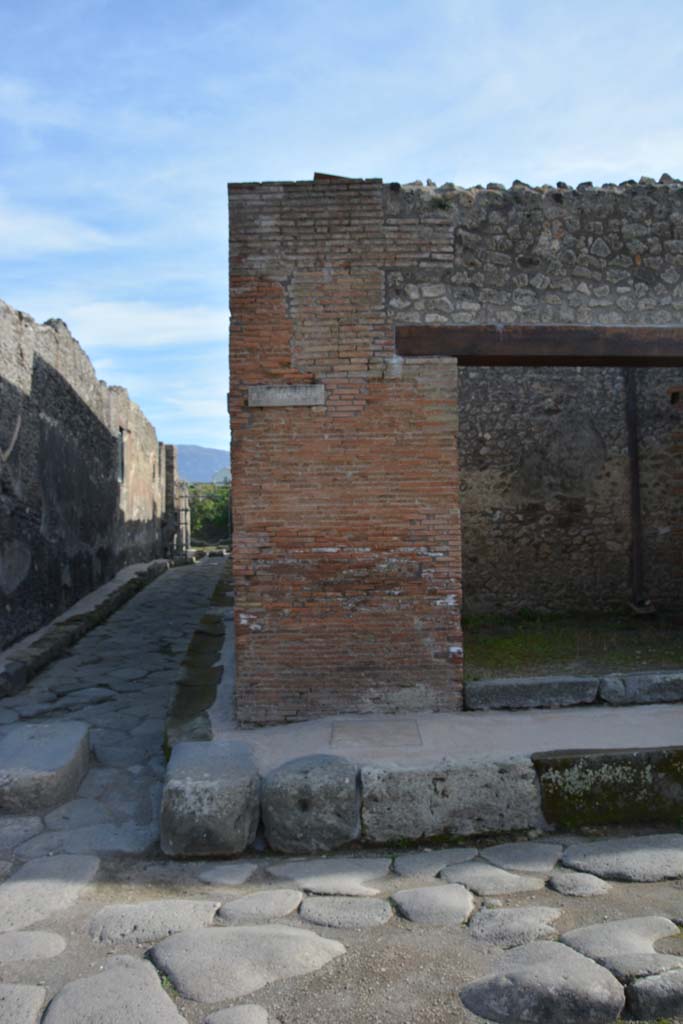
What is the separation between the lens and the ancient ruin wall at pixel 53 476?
8078 mm

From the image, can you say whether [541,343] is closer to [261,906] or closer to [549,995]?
[261,906]

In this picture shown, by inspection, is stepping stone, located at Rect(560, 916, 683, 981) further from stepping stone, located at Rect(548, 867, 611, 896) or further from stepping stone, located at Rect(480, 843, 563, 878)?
stepping stone, located at Rect(480, 843, 563, 878)

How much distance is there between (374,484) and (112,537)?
8.90m

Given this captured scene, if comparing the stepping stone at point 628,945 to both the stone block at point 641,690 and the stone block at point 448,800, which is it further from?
the stone block at point 641,690

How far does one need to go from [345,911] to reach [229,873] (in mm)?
734

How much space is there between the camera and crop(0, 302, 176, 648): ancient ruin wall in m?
8.08

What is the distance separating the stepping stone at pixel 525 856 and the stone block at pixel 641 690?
63.6 inches

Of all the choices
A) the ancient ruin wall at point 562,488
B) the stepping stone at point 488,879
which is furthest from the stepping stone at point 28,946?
the ancient ruin wall at point 562,488

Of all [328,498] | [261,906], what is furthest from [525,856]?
[328,498]

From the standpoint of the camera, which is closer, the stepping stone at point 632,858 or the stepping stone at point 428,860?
the stepping stone at point 632,858

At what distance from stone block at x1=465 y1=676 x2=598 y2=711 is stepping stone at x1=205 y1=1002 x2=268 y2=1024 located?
2930 millimetres

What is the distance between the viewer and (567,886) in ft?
11.7

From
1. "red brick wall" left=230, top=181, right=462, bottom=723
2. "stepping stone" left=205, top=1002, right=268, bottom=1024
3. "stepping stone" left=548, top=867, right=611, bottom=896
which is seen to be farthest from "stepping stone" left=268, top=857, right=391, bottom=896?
"red brick wall" left=230, top=181, right=462, bottom=723

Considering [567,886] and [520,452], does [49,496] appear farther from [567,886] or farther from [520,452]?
[567,886]
